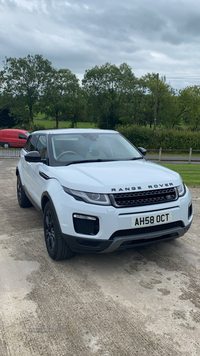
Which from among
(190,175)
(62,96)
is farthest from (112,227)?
(62,96)

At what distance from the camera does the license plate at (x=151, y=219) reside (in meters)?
3.13

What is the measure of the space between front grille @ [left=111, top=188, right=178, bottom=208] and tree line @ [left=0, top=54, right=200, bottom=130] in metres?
55.3

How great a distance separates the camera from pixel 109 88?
217 ft

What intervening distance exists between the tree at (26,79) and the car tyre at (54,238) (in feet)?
187

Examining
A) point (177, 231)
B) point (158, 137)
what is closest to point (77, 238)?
point (177, 231)

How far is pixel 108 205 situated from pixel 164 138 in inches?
1557

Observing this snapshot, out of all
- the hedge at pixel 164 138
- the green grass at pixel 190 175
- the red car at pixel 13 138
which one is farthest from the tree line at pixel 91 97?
the green grass at pixel 190 175

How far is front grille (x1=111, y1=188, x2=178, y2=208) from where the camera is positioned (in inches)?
124

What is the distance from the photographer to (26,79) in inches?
2295

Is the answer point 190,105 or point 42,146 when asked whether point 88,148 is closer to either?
point 42,146

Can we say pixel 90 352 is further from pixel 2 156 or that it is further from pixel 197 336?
pixel 2 156

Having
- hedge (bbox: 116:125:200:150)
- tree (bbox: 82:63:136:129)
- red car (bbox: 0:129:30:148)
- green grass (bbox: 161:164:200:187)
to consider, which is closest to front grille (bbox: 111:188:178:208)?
green grass (bbox: 161:164:200:187)

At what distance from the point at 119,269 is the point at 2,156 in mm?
23815

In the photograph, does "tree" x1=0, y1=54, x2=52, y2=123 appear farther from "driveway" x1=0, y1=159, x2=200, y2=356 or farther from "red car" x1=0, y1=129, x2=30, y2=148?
"driveway" x1=0, y1=159, x2=200, y2=356
